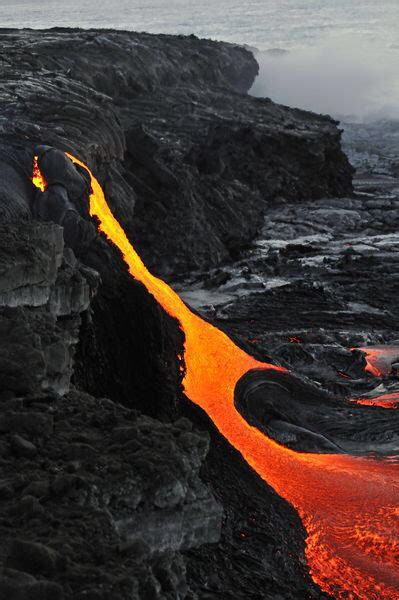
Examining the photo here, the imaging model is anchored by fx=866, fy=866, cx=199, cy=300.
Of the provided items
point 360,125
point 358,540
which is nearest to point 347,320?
point 358,540

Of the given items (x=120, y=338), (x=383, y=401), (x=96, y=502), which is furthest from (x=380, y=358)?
(x=96, y=502)

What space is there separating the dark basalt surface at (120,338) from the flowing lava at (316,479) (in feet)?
1.98

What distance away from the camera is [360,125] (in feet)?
270

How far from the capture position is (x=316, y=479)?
19125 mm

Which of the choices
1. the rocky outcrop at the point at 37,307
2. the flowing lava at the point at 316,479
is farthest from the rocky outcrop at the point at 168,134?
the rocky outcrop at the point at 37,307

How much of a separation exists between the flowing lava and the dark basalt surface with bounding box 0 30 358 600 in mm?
602

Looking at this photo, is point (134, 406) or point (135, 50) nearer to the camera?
point (134, 406)

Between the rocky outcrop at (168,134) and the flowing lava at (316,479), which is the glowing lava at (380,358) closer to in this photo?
the flowing lava at (316,479)

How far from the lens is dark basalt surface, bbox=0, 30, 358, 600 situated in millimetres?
8711

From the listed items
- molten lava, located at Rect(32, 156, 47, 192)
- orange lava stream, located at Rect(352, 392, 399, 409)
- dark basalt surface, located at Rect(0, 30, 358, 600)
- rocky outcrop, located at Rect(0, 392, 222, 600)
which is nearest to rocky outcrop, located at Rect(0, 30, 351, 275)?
dark basalt surface, located at Rect(0, 30, 358, 600)

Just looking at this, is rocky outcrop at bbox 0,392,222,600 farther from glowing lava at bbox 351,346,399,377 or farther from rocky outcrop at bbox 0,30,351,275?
glowing lava at bbox 351,346,399,377

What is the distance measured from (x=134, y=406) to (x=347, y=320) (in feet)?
48.7

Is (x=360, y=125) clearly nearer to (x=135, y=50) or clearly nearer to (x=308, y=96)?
(x=308, y=96)

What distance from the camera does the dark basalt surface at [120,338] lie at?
871 cm
